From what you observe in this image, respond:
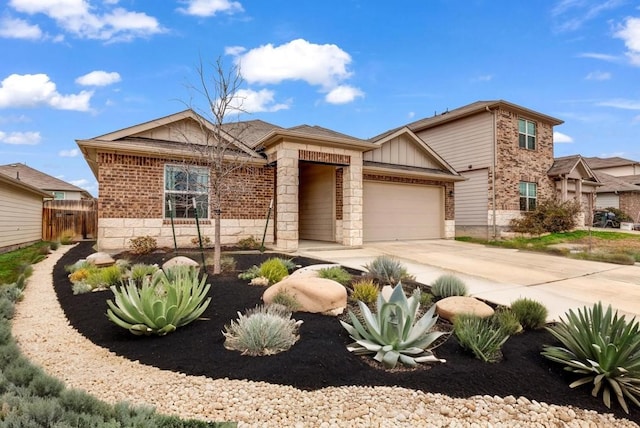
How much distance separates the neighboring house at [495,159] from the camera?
17.5 meters

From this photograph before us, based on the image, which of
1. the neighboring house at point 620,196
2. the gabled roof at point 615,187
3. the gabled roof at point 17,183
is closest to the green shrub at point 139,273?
the gabled roof at point 17,183

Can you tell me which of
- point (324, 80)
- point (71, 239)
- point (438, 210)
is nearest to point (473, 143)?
point (438, 210)

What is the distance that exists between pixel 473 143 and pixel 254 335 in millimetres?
18224

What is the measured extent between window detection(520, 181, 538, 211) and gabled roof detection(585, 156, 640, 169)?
23.9 meters

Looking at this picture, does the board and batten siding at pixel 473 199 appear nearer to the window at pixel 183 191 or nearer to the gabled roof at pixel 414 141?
the gabled roof at pixel 414 141

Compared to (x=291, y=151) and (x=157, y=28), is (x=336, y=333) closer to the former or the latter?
(x=291, y=151)

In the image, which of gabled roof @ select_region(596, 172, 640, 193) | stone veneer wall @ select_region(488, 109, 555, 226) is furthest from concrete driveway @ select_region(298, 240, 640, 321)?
gabled roof @ select_region(596, 172, 640, 193)

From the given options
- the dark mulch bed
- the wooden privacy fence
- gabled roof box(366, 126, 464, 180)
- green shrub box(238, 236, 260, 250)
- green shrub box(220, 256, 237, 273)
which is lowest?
the dark mulch bed

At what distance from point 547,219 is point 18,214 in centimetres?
2486

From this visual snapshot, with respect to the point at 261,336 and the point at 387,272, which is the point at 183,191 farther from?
the point at 261,336

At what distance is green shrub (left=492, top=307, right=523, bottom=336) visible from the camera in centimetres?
416

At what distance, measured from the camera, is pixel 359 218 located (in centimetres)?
1219

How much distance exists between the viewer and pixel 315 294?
493 centimetres

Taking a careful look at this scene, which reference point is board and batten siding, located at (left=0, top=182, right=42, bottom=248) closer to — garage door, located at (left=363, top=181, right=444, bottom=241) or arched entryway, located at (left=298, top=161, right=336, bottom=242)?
arched entryway, located at (left=298, top=161, right=336, bottom=242)
